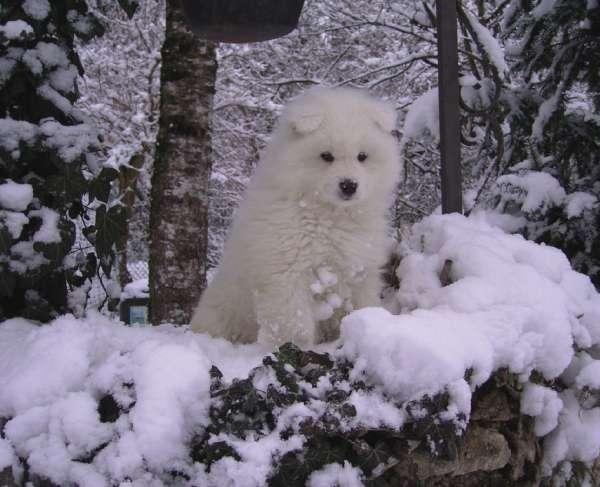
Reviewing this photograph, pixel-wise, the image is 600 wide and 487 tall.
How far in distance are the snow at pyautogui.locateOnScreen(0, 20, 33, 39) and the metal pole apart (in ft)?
6.36

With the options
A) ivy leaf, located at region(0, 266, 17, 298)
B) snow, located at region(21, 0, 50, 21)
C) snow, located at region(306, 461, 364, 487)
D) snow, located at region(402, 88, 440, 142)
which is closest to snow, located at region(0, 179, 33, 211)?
ivy leaf, located at region(0, 266, 17, 298)

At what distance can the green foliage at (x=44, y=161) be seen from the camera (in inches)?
98.0

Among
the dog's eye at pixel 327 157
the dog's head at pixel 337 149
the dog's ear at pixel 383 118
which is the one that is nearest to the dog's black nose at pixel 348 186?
the dog's head at pixel 337 149

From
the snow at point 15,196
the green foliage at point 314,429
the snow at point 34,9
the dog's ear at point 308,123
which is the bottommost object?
the green foliage at point 314,429

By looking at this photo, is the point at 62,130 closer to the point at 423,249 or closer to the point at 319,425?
the point at 319,425

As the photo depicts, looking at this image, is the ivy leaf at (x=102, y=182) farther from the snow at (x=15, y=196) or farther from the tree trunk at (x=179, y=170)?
the tree trunk at (x=179, y=170)

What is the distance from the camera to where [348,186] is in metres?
2.74

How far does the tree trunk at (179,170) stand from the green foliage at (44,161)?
224 cm

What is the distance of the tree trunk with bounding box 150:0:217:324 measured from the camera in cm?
502

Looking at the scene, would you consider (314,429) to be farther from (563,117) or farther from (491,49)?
(491,49)

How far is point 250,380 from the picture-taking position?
1977 mm

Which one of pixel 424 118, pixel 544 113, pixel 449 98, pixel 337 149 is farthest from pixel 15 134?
pixel 544 113

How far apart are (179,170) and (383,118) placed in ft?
7.89

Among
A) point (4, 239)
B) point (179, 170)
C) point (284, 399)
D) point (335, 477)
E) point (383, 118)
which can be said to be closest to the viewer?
point (335, 477)
